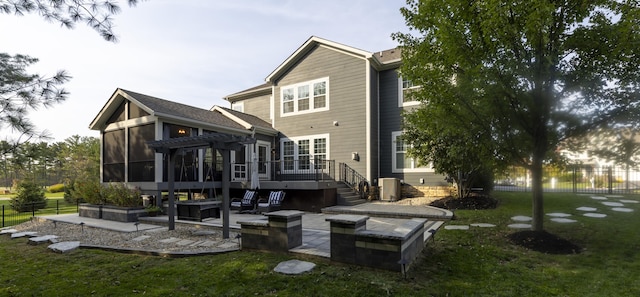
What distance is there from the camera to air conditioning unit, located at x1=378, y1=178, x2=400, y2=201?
13.3 metres

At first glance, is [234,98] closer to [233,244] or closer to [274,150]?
[274,150]

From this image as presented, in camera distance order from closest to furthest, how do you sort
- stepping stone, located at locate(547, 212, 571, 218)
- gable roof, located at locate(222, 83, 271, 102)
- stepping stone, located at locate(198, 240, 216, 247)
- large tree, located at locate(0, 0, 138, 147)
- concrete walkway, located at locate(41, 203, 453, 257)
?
large tree, located at locate(0, 0, 138, 147) < stepping stone, located at locate(198, 240, 216, 247) < concrete walkway, located at locate(41, 203, 453, 257) < stepping stone, located at locate(547, 212, 571, 218) < gable roof, located at locate(222, 83, 271, 102)

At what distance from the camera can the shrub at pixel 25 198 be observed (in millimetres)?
16969

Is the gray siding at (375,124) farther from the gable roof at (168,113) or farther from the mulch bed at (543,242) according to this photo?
the mulch bed at (543,242)

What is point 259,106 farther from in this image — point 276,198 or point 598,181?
point 598,181

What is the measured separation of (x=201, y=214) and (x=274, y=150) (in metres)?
7.94

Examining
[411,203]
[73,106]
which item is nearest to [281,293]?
[73,106]

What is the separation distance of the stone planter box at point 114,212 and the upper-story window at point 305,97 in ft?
26.9

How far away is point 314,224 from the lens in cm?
895

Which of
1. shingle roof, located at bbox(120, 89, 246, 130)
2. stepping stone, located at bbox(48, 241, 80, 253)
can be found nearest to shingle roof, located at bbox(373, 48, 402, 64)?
shingle roof, located at bbox(120, 89, 246, 130)

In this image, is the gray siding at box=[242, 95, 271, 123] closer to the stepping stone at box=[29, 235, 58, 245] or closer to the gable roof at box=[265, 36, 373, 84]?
the gable roof at box=[265, 36, 373, 84]

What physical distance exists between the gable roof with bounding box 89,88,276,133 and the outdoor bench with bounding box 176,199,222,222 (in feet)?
14.1

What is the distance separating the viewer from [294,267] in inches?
198

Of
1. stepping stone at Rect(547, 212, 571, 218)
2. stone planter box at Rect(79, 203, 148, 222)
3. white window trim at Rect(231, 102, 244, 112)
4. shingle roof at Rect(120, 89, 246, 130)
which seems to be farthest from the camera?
white window trim at Rect(231, 102, 244, 112)
